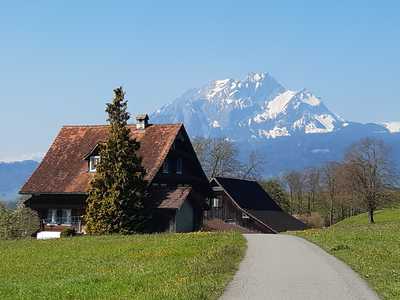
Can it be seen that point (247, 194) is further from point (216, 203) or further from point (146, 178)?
point (146, 178)

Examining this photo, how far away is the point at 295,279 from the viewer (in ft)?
59.9

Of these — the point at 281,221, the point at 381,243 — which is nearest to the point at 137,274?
the point at 381,243

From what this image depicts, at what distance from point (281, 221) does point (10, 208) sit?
31841mm

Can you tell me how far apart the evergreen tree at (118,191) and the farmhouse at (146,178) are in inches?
105

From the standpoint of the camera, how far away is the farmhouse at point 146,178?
163ft

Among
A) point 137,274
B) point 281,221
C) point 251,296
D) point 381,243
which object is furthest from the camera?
point 281,221

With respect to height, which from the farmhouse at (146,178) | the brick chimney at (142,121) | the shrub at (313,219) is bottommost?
the shrub at (313,219)

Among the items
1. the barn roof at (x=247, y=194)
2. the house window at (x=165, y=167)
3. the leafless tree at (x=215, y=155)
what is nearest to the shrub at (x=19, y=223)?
the house window at (x=165, y=167)

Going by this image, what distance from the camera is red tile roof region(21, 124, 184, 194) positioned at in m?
52.2

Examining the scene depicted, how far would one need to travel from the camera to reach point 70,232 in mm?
48344

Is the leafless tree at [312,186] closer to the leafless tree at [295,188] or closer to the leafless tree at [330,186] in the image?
the leafless tree at [295,188]

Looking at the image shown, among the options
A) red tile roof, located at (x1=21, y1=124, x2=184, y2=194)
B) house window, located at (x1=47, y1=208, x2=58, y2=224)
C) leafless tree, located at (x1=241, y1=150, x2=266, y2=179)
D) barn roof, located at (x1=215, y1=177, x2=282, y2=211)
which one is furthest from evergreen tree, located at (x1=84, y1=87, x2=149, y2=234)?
leafless tree, located at (x1=241, y1=150, x2=266, y2=179)

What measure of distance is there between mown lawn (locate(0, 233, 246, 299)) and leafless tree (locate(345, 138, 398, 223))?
55.7 m

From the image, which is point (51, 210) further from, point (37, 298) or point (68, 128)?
point (37, 298)
